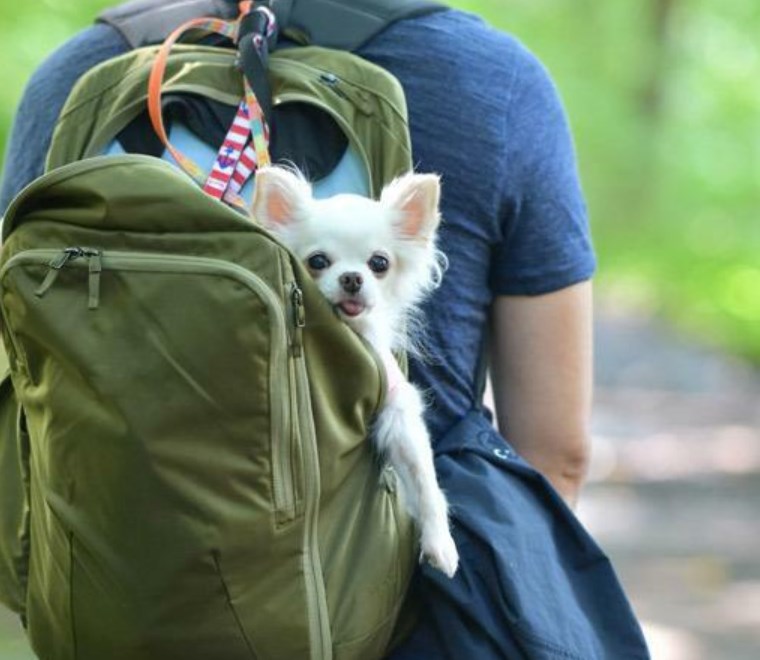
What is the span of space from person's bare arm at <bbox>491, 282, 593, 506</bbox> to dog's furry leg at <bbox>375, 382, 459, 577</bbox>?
0.40m

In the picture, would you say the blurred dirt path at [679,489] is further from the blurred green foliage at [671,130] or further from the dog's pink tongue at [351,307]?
the dog's pink tongue at [351,307]

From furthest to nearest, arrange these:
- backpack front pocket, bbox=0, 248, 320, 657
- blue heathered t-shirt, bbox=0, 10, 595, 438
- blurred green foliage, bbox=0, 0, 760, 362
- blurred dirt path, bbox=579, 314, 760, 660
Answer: blurred green foliage, bbox=0, 0, 760, 362 < blurred dirt path, bbox=579, 314, 760, 660 < blue heathered t-shirt, bbox=0, 10, 595, 438 < backpack front pocket, bbox=0, 248, 320, 657

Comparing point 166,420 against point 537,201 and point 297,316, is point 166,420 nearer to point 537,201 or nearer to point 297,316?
point 297,316

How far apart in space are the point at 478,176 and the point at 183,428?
73 centimetres

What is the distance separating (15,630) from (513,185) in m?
1.76

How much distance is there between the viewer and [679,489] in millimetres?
9031

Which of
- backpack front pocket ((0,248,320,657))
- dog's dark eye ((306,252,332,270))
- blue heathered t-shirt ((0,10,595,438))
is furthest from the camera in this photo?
blue heathered t-shirt ((0,10,595,438))

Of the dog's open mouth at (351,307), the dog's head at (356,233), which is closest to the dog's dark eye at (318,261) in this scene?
the dog's head at (356,233)

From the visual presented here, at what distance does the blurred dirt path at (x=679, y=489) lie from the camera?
7039 millimetres

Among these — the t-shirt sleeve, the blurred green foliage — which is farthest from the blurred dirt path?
the t-shirt sleeve

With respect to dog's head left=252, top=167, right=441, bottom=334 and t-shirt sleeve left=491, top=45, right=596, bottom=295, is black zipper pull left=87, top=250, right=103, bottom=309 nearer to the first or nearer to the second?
dog's head left=252, top=167, right=441, bottom=334

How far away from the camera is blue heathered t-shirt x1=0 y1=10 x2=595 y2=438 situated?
9.04 feet

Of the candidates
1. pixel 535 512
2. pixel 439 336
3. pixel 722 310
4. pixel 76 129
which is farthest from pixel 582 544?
pixel 722 310

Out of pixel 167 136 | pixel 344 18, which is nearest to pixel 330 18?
pixel 344 18
